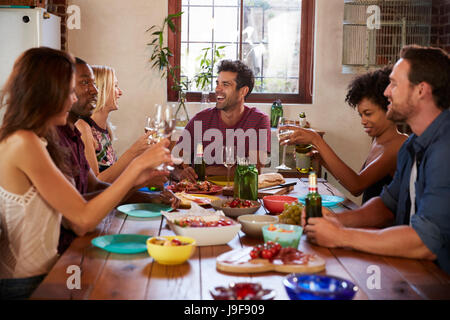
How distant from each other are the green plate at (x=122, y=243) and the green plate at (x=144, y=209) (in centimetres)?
37

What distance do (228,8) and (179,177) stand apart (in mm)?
2601

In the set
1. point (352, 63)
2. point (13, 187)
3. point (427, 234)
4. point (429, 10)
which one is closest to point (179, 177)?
point (13, 187)

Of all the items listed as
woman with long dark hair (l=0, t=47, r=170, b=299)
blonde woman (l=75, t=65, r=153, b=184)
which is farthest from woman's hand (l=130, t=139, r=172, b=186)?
blonde woman (l=75, t=65, r=153, b=184)

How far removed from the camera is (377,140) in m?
2.74

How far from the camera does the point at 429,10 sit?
4668 mm

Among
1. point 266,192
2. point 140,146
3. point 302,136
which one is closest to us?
point 266,192

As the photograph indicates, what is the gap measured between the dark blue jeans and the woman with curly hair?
137cm

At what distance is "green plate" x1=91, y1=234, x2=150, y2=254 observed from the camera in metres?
1.62

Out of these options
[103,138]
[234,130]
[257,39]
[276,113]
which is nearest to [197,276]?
[103,138]

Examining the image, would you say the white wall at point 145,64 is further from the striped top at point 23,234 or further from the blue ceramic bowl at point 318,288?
the blue ceramic bowl at point 318,288

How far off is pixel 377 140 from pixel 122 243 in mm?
1544

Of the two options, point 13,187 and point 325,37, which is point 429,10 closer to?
point 325,37

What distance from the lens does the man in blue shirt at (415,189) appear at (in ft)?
5.28

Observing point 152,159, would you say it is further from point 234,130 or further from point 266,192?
point 234,130
